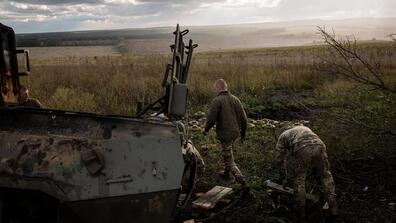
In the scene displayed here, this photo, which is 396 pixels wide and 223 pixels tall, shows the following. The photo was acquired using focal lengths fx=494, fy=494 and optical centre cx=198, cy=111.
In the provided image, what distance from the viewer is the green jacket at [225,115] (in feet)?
24.7

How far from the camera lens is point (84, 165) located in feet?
12.3

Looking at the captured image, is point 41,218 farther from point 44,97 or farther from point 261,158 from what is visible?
point 44,97

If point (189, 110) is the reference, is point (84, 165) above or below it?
above

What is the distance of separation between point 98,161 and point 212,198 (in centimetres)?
289

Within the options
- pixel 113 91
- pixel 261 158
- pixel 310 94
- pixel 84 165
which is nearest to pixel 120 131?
pixel 84 165

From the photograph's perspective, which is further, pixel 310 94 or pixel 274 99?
pixel 310 94

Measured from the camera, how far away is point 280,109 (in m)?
13.1

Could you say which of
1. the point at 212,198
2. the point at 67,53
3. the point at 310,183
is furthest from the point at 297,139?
the point at 67,53

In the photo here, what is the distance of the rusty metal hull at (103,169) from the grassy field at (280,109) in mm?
2381

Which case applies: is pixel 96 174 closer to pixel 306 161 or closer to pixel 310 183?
pixel 306 161

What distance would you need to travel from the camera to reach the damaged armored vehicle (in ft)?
12.1

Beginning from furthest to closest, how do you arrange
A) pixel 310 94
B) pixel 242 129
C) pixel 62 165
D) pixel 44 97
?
pixel 310 94, pixel 44 97, pixel 242 129, pixel 62 165

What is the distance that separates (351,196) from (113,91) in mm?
8611

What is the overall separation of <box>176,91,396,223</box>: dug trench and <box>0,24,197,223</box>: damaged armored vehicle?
2203 mm
